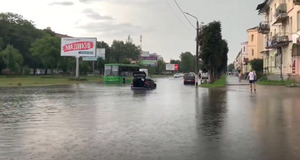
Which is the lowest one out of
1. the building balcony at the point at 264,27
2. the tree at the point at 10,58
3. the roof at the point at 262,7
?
the tree at the point at 10,58

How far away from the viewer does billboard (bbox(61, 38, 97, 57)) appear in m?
73.3

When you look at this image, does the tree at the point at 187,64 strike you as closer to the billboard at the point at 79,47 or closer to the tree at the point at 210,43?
the billboard at the point at 79,47

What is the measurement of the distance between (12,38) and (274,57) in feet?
248

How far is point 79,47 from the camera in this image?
73312mm

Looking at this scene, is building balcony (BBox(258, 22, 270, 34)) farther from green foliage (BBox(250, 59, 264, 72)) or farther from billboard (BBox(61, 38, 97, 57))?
billboard (BBox(61, 38, 97, 57))

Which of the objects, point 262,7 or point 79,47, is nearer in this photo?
point 262,7

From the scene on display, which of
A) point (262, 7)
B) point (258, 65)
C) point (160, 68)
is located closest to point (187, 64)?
point (160, 68)

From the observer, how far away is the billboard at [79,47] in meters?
73.3

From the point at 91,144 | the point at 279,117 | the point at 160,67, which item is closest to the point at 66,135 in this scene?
the point at 91,144

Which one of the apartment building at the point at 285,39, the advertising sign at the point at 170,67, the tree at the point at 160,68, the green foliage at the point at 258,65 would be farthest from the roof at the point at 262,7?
the advertising sign at the point at 170,67

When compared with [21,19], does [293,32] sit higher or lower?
lower

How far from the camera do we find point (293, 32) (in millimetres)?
42781

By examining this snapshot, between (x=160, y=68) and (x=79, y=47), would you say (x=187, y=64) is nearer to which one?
(x=160, y=68)

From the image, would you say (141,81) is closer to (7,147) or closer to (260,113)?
(260,113)
